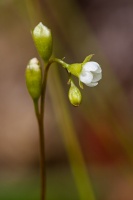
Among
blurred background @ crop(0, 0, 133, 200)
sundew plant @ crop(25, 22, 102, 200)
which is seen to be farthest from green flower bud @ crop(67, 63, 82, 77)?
blurred background @ crop(0, 0, 133, 200)

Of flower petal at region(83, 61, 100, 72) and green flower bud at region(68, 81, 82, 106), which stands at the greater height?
flower petal at region(83, 61, 100, 72)

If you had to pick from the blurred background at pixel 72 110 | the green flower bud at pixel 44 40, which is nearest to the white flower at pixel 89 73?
the green flower bud at pixel 44 40

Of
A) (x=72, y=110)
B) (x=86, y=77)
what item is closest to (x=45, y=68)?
(x=86, y=77)

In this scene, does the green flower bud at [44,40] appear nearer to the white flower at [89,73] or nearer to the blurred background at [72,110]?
the white flower at [89,73]

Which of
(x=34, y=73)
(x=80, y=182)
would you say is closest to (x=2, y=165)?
(x=80, y=182)

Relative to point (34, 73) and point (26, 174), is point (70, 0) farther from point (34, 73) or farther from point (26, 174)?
point (34, 73)

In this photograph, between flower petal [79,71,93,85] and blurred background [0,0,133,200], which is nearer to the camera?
flower petal [79,71,93,85]

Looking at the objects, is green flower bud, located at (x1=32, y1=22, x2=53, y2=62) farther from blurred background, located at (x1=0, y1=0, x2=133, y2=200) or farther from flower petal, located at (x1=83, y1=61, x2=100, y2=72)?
blurred background, located at (x1=0, y1=0, x2=133, y2=200)
